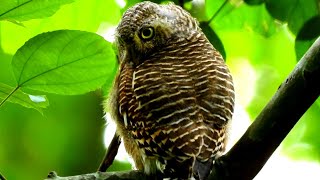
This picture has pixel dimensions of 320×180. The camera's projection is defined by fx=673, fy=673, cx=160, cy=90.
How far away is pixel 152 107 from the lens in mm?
2619

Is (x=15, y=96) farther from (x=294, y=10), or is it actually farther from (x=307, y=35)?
(x=294, y=10)

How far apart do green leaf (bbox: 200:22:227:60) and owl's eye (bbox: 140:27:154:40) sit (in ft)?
0.96

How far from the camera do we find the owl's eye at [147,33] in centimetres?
329

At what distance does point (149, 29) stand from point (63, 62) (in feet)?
4.63

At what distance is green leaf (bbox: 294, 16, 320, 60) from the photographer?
273 cm

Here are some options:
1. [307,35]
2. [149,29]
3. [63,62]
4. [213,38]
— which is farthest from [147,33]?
[63,62]

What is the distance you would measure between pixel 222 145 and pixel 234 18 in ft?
3.57

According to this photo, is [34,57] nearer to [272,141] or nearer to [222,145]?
[272,141]

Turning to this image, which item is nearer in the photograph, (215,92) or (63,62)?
(63,62)

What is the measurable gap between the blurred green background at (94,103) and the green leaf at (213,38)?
0.19 m

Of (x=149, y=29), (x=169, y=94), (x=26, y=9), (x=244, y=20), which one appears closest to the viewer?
(x=26, y=9)

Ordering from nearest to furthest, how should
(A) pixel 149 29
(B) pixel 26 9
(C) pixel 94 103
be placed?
(B) pixel 26 9
(A) pixel 149 29
(C) pixel 94 103

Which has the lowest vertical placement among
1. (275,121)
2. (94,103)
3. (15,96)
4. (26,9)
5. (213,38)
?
(94,103)

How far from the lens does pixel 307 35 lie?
275cm
